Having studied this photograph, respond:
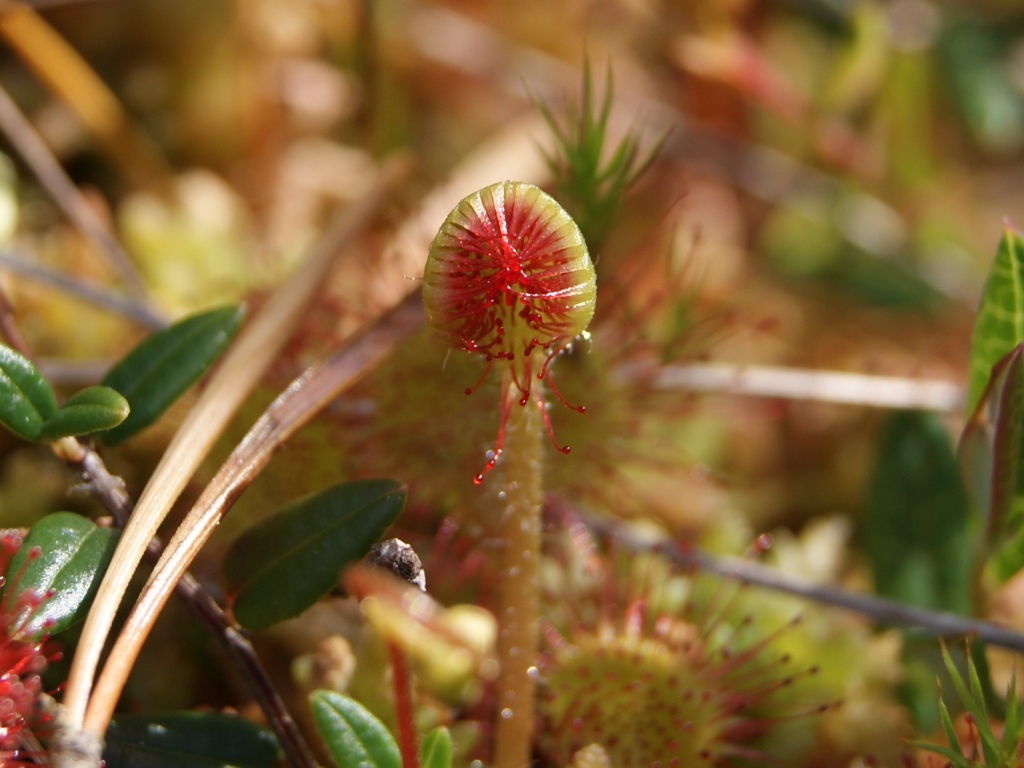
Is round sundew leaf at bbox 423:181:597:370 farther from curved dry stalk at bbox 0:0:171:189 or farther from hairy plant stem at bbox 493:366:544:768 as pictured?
curved dry stalk at bbox 0:0:171:189

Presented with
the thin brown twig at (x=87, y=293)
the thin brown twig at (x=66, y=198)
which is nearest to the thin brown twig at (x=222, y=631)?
the thin brown twig at (x=87, y=293)

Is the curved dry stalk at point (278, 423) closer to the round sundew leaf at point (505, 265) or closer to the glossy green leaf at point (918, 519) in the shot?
the round sundew leaf at point (505, 265)

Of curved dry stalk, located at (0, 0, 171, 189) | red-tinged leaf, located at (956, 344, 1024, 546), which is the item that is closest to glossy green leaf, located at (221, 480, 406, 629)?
red-tinged leaf, located at (956, 344, 1024, 546)

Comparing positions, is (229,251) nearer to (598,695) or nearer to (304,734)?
(304,734)

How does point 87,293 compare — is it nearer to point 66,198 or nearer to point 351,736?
point 66,198

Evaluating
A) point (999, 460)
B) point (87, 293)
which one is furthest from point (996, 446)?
point (87, 293)

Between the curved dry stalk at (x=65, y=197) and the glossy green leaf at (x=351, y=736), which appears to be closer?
the glossy green leaf at (x=351, y=736)

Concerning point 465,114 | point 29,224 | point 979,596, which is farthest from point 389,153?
point 979,596
